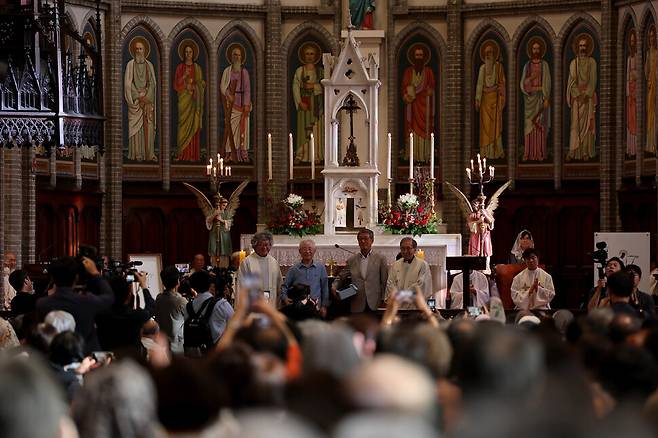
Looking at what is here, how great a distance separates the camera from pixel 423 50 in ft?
86.6

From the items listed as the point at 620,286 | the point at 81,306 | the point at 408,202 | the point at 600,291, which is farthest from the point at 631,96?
the point at 81,306

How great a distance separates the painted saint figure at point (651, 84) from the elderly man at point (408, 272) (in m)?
11.1

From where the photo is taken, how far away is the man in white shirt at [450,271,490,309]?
53.2 ft

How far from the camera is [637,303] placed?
10.9m

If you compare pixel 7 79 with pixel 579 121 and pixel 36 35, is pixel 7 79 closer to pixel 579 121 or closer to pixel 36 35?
pixel 36 35

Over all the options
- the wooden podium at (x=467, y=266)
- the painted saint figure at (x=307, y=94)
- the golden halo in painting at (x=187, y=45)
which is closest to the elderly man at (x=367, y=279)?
the wooden podium at (x=467, y=266)

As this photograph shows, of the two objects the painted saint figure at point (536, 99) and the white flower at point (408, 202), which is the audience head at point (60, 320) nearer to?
the white flower at point (408, 202)

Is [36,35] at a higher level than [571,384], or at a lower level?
higher

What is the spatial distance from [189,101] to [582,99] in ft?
22.8

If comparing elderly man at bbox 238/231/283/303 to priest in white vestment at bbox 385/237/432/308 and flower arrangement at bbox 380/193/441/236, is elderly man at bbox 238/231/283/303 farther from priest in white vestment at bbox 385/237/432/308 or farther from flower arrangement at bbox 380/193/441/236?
flower arrangement at bbox 380/193/441/236

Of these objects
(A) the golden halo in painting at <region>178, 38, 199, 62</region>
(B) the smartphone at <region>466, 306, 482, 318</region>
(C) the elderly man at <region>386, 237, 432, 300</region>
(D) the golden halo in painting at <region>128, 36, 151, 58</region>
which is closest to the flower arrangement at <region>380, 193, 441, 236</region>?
(C) the elderly man at <region>386, 237, 432, 300</region>

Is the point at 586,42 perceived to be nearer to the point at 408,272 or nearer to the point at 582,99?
the point at 582,99

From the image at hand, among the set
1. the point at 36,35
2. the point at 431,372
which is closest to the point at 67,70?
the point at 36,35

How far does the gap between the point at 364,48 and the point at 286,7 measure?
69.7 inches
